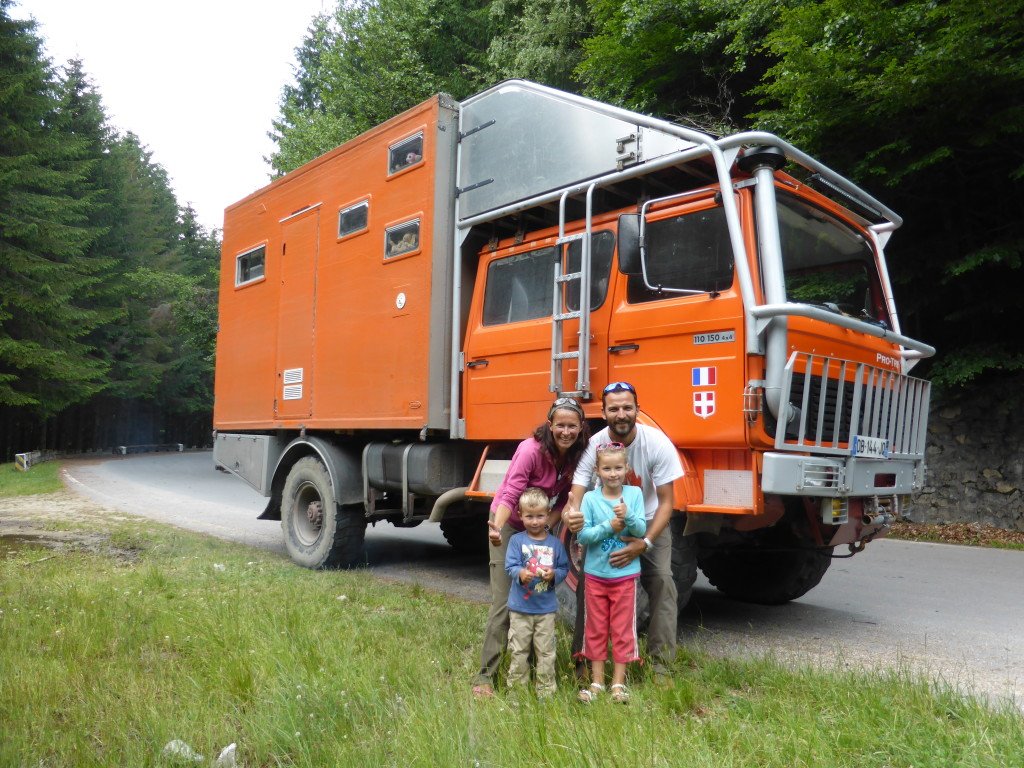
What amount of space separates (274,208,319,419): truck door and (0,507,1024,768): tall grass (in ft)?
10.3

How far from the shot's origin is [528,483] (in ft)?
14.8

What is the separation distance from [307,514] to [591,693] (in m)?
5.34

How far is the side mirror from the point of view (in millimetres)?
5164

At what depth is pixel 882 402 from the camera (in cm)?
550

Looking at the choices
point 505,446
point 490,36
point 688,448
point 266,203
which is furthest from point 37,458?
point 688,448

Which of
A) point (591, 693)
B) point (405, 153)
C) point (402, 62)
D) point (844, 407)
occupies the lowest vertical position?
point (591, 693)

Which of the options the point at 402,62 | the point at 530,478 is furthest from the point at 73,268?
the point at 530,478

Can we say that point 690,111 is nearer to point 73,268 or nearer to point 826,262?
point 826,262

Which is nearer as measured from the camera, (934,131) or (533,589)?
(533,589)

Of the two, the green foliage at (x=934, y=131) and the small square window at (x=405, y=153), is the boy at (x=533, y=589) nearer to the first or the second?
the small square window at (x=405, y=153)

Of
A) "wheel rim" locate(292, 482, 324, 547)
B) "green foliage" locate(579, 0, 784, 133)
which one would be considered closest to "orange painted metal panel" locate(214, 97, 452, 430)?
"wheel rim" locate(292, 482, 324, 547)

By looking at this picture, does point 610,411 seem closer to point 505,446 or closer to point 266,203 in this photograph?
point 505,446

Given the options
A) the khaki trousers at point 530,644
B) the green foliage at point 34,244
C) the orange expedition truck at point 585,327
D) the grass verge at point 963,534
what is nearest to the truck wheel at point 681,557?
the orange expedition truck at point 585,327

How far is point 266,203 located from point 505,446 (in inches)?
185
